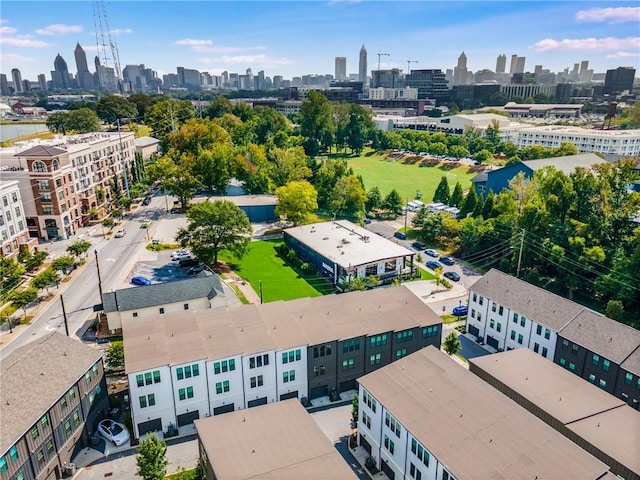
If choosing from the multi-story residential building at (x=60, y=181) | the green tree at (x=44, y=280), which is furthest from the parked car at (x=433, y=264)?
the multi-story residential building at (x=60, y=181)

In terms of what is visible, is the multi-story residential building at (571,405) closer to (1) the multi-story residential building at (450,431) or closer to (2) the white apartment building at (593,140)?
(1) the multi-story residential building at (450,431)

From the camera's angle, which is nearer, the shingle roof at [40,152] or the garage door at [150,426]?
the garage door at [150,426]

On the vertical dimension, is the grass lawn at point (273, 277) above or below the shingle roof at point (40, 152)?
below

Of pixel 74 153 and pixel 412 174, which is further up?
pixel 74 153

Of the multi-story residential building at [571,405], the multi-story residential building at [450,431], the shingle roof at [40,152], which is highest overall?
the shingle roof at [40,152]

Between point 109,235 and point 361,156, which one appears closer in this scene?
point 109,235

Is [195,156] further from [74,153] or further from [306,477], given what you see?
[306,477]

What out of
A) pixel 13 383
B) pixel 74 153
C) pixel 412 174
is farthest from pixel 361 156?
pixel 13 383

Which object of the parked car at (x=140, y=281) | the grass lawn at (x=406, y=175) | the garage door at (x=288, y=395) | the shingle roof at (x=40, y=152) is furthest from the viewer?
the grass lawn at (x=406, y=175)
